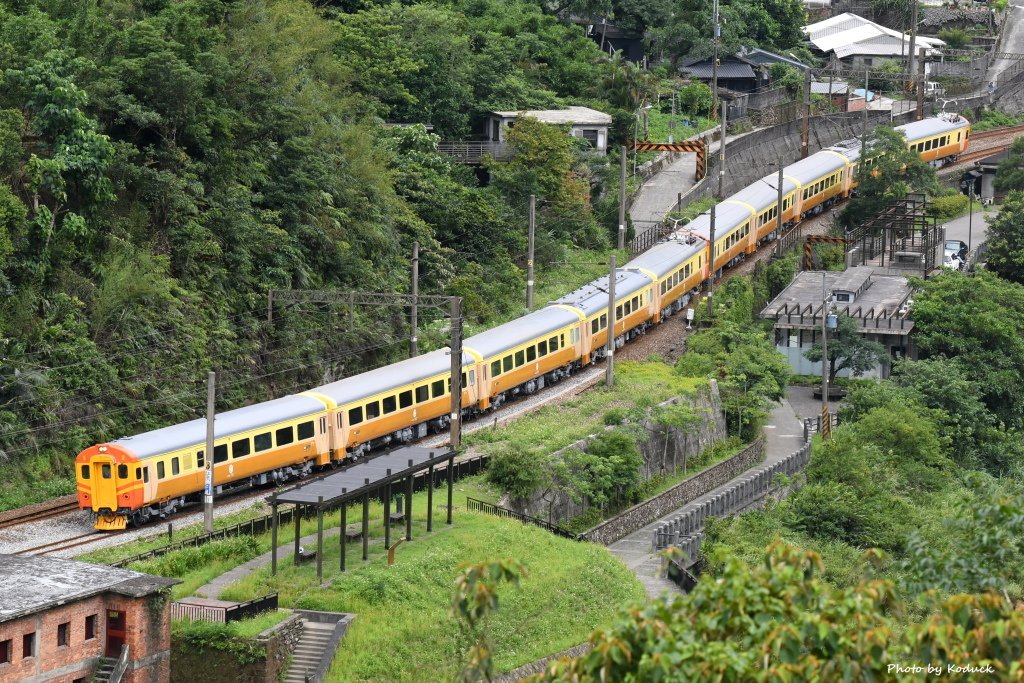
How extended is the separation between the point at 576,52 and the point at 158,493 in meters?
49.9

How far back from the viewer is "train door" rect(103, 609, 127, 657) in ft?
99.2

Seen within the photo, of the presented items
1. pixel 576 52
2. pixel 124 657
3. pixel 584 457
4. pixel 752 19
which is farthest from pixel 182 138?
pixel 752 19

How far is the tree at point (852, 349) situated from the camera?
6056cm

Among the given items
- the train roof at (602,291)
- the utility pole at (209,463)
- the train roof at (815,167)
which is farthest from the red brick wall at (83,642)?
the train roof at (815,167)

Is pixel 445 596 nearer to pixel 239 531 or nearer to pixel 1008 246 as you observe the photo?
pixel 239 531

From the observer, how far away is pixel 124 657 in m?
30.0

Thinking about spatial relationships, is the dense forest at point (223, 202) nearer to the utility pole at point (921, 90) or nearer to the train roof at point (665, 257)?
the train roof at point (665, 257)

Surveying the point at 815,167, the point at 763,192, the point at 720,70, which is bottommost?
the point at 763,192

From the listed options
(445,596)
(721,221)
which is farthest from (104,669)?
(721,221)

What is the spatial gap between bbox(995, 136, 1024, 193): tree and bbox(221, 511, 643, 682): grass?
49.4 metres

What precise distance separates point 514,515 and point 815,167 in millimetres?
41070

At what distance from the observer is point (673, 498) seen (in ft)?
156

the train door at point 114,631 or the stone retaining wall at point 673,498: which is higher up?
the train door at point 114,631

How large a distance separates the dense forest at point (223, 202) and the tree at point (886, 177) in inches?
467
